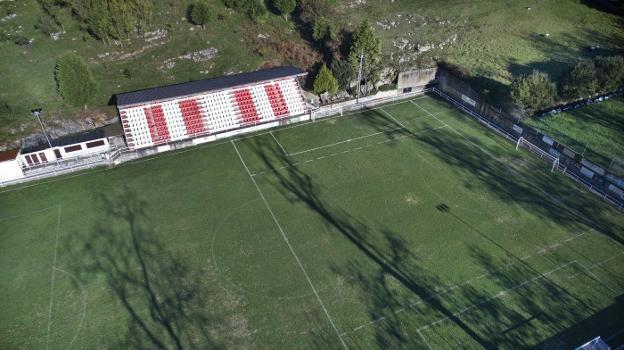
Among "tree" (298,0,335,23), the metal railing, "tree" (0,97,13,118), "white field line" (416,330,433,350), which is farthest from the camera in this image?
"tree" (298,0,335,23)

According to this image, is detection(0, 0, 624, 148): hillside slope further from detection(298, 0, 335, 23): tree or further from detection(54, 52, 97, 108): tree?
detection(54, 52, 97, 108): tree

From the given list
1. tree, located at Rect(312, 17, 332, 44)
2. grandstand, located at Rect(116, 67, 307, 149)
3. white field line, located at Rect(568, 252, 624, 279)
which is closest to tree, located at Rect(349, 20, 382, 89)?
tree, located at Rect(312, 17, 332, 44)

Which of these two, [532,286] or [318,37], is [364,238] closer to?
[532,286]

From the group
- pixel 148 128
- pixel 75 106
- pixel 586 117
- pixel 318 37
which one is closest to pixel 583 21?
pixel 586 117

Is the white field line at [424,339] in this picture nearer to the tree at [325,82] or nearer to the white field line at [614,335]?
the white field line at [614,335]

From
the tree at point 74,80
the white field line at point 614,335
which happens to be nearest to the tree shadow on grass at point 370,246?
the white field line at point 614,335

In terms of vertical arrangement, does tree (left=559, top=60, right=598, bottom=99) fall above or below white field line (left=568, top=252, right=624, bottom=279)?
above

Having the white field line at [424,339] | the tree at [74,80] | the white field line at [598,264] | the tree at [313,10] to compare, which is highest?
the tree at [313,10]
